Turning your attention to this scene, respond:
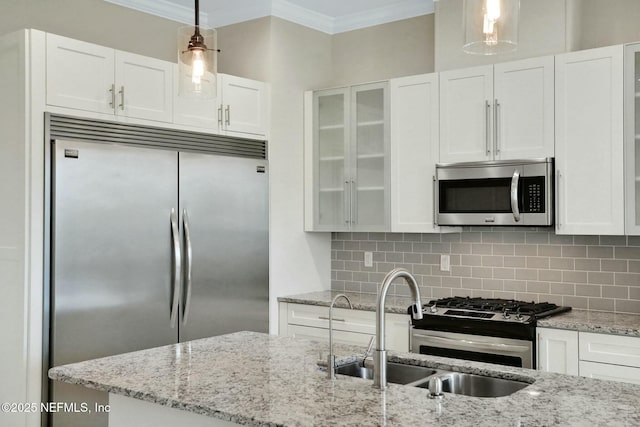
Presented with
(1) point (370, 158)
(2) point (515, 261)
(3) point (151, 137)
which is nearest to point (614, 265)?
(2) point (515, 261)

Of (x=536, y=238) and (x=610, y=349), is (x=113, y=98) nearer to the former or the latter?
(x=536, y=238)

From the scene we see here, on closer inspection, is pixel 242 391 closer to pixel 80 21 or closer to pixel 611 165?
pixel 611 165

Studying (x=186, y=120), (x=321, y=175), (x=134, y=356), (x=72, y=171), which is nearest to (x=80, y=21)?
(x=186, y=120)

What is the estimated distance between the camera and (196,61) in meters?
2.53

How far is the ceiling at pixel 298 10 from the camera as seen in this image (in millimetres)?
4930

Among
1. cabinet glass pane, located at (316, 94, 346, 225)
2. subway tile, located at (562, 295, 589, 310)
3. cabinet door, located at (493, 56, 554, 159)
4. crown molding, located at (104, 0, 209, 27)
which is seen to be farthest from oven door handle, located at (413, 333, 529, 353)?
crown molding, located at (104, 0, 209, 27)

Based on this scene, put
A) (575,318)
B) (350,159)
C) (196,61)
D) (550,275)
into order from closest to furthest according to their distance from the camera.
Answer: (196,61) → (575,318) → (550,275) → (350,159)

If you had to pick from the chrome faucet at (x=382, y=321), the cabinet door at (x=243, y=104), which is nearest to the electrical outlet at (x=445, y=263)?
the cabinet door at (x=243, y=104)

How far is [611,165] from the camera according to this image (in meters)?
3.82

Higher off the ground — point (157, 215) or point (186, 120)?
point (186, 120)

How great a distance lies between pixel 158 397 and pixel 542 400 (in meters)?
1.19

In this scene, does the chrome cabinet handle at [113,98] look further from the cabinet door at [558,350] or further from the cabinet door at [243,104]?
the cabinet door at [558,350]

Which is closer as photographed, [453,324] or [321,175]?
[453,324]

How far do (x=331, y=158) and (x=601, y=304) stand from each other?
2.08 metres
